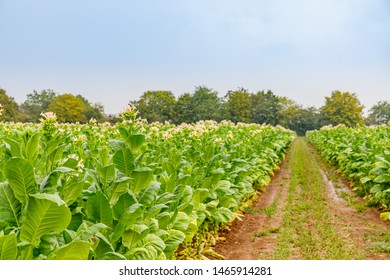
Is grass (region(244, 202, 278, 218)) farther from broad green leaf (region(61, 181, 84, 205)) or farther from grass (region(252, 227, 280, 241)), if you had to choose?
broad green leaf (region(61, 181, 84, 205))

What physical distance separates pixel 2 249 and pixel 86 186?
1175 mm

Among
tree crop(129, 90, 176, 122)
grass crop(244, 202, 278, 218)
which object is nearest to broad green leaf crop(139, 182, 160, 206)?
grass crop(244, 202, 278, 218)

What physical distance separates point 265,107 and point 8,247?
30918 mm

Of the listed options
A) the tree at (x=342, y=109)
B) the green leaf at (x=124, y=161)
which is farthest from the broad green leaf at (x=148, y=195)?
the tree at (x=342, y=109)

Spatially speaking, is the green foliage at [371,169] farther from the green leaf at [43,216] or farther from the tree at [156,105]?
the tree at [156,105]

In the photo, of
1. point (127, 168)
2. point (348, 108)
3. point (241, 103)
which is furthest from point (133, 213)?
point (348, 108)

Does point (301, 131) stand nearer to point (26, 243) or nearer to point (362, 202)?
point (362, 202)

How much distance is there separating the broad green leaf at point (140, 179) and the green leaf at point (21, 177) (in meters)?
0.97

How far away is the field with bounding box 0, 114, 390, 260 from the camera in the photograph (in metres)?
2.05

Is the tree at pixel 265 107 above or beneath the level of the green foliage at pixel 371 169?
above

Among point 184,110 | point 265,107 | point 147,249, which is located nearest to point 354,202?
point 147,249

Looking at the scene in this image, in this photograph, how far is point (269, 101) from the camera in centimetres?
3325

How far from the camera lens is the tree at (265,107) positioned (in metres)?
30.2

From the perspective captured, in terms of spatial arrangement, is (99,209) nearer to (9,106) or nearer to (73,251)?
(73,251)
